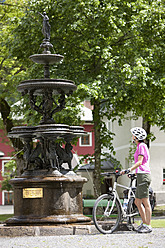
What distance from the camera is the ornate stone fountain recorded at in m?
11.6

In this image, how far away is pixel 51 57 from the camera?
13.2 m

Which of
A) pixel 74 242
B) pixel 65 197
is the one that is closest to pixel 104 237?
pixel 74 242

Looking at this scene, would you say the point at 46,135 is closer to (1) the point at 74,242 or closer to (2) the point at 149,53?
(1) the point at 74,242

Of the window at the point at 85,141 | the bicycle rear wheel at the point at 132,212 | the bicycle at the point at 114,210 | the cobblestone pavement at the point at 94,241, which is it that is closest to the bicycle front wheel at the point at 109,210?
the bicycle at the point at 114,210

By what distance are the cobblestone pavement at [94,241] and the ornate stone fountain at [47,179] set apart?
1.41 meters

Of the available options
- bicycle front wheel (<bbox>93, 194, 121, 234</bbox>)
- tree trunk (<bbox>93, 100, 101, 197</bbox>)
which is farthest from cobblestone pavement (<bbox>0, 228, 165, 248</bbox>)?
tree trunk (<bbox>93, 100, 101, 197</bbox>)

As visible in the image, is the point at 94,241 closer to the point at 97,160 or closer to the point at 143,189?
the point at 143,189

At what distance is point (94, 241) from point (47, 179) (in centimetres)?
273

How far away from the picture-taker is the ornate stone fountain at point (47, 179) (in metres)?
11.6

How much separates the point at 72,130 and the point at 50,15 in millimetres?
12816

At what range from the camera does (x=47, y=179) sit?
1166 cm

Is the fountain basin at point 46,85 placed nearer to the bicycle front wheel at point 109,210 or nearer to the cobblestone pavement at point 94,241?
the bicycle front wheel at point 109,210

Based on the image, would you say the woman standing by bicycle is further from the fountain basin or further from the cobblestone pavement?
the fountain basin

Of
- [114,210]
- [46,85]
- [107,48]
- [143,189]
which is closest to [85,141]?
[107,48]
